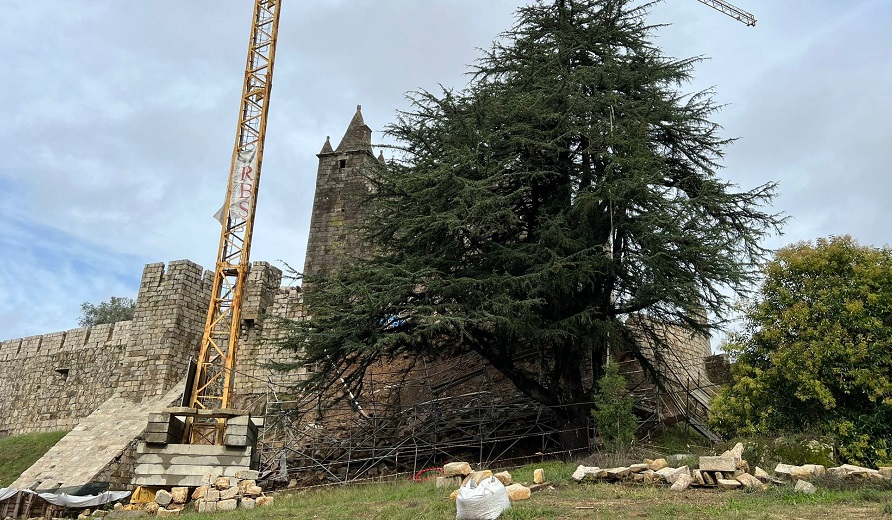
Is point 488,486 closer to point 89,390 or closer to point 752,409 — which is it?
point 752,409

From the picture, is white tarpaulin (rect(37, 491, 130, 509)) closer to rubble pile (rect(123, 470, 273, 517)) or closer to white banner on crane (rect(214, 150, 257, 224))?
rubble pile (rect(123, 470, 273, 517))

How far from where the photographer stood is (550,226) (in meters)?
13.5

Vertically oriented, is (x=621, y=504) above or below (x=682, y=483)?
below

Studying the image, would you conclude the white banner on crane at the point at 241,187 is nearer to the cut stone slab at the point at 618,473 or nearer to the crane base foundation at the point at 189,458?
the crane base foundation at the point at 189,458

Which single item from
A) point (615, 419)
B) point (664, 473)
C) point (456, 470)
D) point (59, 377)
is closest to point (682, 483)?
point (664, 473)

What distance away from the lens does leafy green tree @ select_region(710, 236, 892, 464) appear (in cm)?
1080

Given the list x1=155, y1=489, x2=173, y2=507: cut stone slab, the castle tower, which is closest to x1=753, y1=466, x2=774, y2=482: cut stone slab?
x1=155, y1=489, x2=173, y2=507: cut stone slab

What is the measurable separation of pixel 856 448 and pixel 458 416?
796cm

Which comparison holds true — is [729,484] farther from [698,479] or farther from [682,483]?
[682,483]

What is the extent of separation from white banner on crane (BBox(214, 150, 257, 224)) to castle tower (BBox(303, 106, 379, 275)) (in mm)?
4534

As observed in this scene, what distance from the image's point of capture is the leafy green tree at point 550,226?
1273cm

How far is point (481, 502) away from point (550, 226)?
7.15 m

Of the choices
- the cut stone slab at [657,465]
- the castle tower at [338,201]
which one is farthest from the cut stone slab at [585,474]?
the castle tower at [338,201]

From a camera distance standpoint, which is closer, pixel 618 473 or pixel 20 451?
pixel 618 473
